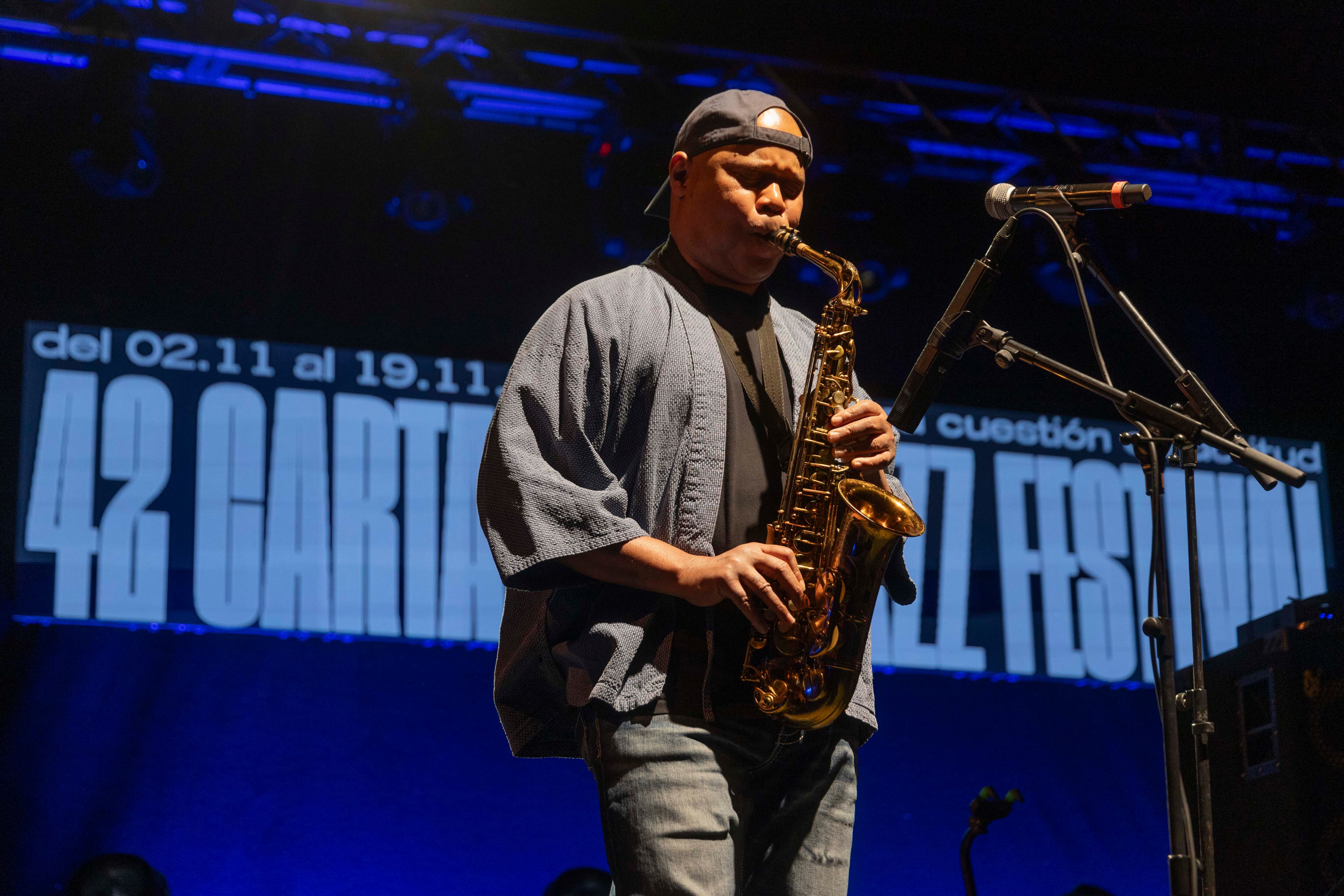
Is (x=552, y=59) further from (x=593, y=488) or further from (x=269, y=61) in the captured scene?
(x=593, y=488)

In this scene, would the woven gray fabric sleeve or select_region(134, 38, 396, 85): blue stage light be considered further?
select_region(134, 38, 396, 85): blue stage light

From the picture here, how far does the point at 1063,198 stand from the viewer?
2166mm

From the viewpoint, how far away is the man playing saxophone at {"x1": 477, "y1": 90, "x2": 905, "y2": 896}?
170 cm

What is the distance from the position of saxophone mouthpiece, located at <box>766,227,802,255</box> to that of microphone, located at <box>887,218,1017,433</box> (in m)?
0.26

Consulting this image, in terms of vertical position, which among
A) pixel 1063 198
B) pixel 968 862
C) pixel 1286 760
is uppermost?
pixel 1063 198

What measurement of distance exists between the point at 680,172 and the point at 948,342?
0.53 metres

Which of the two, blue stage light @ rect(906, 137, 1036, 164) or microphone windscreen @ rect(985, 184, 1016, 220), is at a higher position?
blue stage light @ rect(906, 137, 1036, 164)

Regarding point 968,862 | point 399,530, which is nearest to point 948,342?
point 968,862

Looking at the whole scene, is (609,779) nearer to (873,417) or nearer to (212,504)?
(873,417)

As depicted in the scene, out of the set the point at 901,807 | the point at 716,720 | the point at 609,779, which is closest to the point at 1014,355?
the point at 716,720

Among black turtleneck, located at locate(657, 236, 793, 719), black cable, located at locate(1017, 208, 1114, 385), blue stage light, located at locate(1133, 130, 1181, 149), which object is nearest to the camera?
black turtleneck, located at locate(657, 236, 793, 719)

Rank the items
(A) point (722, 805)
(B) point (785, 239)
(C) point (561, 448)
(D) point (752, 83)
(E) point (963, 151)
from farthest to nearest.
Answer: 1. (E) point (963, 151)
2. (D) point (752, 83)
3. (B) point (785, 239)
4. (C) point (561, 448)
5. (A) point (722, 805)

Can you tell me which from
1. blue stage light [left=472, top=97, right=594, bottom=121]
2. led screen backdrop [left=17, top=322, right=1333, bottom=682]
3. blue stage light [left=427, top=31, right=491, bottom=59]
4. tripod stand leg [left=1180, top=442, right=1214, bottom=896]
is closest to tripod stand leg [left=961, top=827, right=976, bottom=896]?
led screen backdrop [left=17, top=322, right=1333, bottom=682]

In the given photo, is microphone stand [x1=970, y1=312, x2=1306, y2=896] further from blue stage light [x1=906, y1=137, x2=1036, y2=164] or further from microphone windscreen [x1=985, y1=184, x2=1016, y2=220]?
blue stage light [x1=906, y1=137, x2=1036, y2=164]
